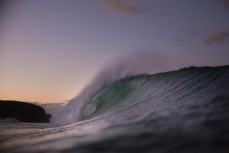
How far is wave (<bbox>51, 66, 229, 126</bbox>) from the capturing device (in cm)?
462

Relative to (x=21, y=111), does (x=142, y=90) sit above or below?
below

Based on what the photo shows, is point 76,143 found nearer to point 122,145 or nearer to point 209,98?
point 122,145

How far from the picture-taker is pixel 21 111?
1859 centimetres

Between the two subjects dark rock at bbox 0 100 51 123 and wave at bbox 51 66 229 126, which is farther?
dark rock at bbox 0 100 51 123

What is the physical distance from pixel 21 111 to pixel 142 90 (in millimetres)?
14302

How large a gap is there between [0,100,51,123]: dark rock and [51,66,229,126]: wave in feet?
26.3

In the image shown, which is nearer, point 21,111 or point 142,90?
point 142,90

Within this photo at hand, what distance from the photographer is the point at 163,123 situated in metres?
2.76

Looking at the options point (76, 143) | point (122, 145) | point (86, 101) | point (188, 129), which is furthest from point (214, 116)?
point (86, 101)

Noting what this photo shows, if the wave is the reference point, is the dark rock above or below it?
above

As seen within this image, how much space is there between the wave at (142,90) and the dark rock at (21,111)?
26.3ft

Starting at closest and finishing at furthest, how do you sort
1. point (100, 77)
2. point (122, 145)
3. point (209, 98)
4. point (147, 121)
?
point (122, 145) → point (147, 121) → point (209, 98) → point (100, 77)

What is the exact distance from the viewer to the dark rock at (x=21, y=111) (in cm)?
1725

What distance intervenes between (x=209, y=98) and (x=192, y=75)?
8.73 ft
